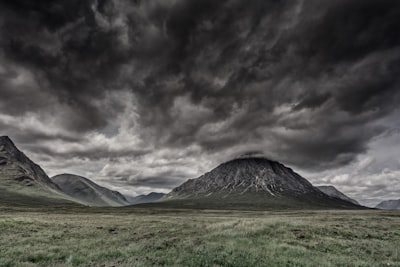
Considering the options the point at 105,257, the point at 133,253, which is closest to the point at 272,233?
the point at 133,253

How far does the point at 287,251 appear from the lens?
1482 cm

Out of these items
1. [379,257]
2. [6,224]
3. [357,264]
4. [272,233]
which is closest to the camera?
[357,264]

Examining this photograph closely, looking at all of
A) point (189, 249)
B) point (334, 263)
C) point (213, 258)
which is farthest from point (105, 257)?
point (334, 263)

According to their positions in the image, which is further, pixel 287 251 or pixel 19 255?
pixel 287 251

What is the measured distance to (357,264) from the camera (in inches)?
488

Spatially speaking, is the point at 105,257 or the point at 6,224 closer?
the point at 105,257

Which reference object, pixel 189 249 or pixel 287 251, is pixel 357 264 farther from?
pixel 189 249

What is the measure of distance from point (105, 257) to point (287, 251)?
10734 mm

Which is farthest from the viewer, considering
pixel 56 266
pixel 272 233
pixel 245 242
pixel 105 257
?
pixel 272 233

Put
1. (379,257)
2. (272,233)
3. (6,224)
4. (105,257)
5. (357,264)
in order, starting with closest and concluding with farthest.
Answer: (357,264) → (105,257) → (379,257) → (272,233) → (6,224)

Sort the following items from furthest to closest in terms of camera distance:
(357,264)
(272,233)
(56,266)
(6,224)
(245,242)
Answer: (6,224) → (272,233) → (245,242) → (357,264) → (56,266)

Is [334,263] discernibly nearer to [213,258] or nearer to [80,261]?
[213,258]

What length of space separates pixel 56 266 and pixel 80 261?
1.65 meters

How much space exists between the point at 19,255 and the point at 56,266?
452 cm
